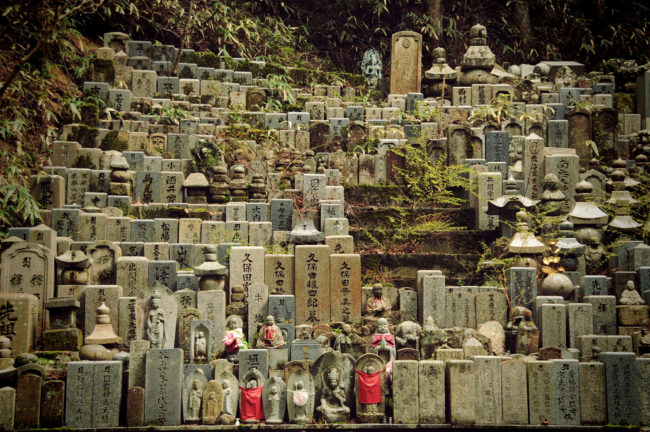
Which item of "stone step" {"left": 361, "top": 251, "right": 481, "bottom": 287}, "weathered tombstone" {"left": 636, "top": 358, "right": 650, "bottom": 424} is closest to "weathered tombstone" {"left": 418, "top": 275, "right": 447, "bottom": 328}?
"stone step" {"left": 361, "top": 251, "right": 481, "bottom": 287}

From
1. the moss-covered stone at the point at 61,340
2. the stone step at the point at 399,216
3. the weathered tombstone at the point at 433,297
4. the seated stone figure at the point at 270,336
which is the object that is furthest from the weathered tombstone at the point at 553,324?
the moss-covered stone at the point at 61,340

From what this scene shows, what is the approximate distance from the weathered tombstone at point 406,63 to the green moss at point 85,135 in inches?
295

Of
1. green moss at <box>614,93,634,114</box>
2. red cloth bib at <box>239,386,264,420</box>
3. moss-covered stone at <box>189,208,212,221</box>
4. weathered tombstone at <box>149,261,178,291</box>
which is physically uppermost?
green moss at <box>614,93,634,114</box>

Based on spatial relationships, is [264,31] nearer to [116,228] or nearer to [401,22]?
[401,22]

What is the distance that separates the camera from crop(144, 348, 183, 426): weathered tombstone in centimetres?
1199

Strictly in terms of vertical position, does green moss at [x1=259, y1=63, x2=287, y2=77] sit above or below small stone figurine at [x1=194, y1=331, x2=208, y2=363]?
above

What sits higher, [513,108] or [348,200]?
[513,108]

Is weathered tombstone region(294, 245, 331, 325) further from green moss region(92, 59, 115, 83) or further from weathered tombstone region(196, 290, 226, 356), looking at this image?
green moss region(92, 59, 115, 83)

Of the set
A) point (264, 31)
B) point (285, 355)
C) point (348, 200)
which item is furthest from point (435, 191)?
point (264, 31)

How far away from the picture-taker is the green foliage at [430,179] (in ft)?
54.6

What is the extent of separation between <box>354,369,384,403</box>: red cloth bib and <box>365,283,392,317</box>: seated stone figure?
2.05 m

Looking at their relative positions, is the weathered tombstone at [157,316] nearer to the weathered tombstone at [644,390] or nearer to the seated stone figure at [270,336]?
the seated stone figure at [270,336]

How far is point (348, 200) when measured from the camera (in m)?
16.9

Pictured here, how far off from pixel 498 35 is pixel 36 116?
42.3ft
